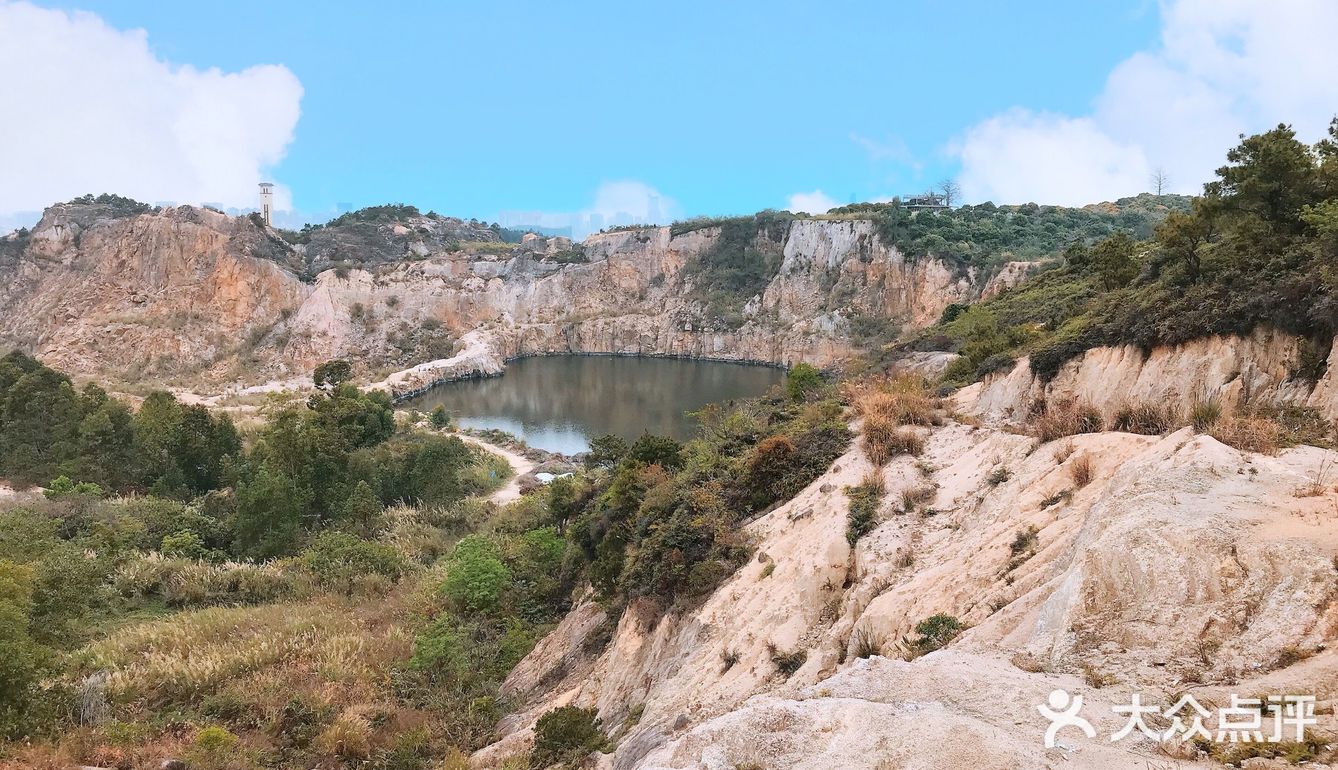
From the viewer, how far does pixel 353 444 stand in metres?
26.2

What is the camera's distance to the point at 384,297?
60000mm

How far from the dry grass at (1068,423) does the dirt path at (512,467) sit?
67.1ft

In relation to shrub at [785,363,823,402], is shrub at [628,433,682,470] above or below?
below

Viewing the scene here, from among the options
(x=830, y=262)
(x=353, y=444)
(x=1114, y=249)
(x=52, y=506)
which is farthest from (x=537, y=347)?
(x=1114, y=249)

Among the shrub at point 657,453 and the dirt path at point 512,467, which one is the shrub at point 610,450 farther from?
the dirt path at point 512,467

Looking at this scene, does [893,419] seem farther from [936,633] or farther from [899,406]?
[936,633]

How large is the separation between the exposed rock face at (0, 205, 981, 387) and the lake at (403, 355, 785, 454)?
3.96 metres

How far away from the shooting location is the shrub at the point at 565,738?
7223 millimetres

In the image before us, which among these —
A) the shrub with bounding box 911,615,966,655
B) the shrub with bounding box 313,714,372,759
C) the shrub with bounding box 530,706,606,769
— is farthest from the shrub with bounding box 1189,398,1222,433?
the shrub with bounding box 313,714,372,759

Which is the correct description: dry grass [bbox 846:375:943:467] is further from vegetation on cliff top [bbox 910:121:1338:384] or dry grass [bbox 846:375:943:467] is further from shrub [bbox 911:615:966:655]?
shrub [bbox 911:615:966:655]

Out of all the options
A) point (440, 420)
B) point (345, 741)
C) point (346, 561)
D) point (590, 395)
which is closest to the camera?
point (345, 741)

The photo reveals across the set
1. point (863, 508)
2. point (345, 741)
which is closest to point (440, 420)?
point (345, 741)

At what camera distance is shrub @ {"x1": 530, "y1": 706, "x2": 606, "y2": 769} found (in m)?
7.22

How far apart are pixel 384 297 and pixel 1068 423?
198 ft
